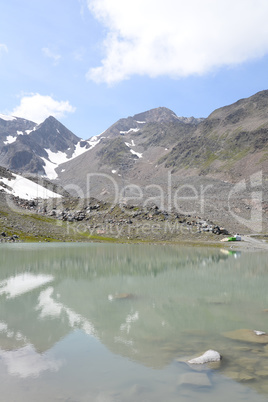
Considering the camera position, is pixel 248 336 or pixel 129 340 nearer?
pixel 129 340

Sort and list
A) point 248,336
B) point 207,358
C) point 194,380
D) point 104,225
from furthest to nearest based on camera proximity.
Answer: point 104,225 < point 248,336 < point 207,358 < point 194,380

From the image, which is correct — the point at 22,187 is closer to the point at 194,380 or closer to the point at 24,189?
the point at 24,189

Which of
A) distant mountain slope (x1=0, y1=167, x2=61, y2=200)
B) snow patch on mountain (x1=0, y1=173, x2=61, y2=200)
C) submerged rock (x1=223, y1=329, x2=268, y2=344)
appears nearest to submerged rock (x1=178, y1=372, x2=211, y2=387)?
submerged rock (x1=223, y1=329, x2=268, y2=344)

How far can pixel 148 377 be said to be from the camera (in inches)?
448

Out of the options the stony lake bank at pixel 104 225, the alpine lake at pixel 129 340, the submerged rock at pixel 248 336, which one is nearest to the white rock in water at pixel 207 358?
the alpine lake at pixel 129 340

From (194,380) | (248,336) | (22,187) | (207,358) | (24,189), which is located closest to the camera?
(194,380)

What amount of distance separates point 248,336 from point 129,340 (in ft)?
20.8

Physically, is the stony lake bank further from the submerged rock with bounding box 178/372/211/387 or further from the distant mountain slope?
the submerged rock with bounding box 178/372/211/387

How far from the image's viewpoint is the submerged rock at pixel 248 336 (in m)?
15.6

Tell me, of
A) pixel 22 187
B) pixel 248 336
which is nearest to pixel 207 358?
pixel 248 336

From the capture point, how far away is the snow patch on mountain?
5325 inches

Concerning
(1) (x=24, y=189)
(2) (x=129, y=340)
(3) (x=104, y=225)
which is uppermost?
(1) (x=24, y=189)

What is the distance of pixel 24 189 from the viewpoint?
14500 cm

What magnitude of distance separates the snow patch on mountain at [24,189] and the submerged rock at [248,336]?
420 feet
